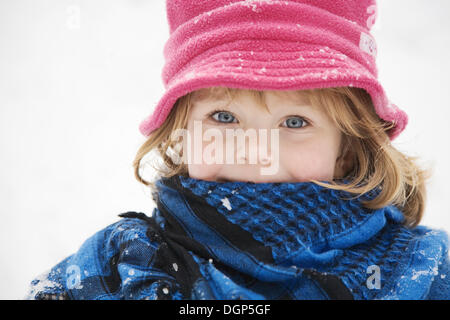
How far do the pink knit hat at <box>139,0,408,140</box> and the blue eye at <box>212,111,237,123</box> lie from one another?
112mm

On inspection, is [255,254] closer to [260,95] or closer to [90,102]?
[260,95]

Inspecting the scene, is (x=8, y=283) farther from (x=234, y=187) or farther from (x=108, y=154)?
(x=234, y=187)

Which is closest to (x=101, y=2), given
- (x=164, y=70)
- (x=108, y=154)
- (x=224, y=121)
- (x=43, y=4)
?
(x=43, y=4)

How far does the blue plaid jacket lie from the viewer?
0.78 metres

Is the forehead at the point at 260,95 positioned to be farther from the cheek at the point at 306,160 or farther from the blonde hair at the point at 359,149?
the cheek at the point at 306,160

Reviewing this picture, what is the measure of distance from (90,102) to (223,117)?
150 cm

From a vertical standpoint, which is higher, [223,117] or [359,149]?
[223,117]

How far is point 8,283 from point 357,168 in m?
1.57

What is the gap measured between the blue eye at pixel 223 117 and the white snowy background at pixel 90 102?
1090mm

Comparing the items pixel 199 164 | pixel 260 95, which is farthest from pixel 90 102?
pixel 260 95

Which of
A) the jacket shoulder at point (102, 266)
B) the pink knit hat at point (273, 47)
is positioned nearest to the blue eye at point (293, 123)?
the pink knit hat at point (273, 47)

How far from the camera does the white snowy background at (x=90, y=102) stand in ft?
6.20

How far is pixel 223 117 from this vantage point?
0.92 m

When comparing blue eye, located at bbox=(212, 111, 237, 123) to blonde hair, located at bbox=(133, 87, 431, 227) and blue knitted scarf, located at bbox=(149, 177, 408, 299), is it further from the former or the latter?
blue knitted scarf, located at bbox=(149, 177, 408, 299)
